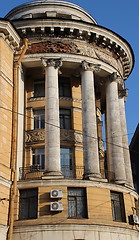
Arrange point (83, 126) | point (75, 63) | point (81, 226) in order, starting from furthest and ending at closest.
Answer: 1. point (75, 63)
2. point (83, 126)
3. point (81, 226)

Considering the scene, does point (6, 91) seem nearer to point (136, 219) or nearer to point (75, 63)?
point (75, 63)

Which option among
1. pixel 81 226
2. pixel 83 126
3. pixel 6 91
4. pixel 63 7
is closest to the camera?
pixel 81 226

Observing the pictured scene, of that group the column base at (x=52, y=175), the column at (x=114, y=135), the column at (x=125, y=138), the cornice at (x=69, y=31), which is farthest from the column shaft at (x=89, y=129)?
the column at (x=125, y=138)

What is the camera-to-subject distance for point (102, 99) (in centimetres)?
2917

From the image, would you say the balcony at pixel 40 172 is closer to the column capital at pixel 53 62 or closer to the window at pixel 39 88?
the window at pixel 39 88

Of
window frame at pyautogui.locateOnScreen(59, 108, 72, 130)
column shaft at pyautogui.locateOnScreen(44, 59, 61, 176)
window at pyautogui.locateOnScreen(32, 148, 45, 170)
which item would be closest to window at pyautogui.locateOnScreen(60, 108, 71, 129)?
window frame at pyautogui.locateOnScreen(59, 108, 72, 130)

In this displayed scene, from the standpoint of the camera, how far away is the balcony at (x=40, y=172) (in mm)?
22047

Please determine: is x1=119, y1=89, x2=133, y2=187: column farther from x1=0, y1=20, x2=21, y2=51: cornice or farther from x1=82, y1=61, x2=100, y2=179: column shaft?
x1=0, y1=20, x2=21, y2=51: cornice

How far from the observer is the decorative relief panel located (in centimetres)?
2342

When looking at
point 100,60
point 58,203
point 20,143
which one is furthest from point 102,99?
point 58,203

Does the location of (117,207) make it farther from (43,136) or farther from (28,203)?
(43,136)

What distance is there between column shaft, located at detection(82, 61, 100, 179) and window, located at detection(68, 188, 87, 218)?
118cm

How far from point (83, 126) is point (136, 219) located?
22.2 ft

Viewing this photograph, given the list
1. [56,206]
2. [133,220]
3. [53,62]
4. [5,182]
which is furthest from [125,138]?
[5,182]
